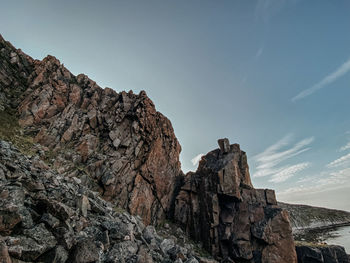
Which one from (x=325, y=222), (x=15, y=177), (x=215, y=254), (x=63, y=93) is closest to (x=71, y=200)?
(x=15, y=177)

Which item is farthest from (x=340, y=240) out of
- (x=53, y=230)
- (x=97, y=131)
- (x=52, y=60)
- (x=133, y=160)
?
(x=52, y=60)

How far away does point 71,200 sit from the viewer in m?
8.23

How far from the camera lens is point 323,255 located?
26172 millimetres

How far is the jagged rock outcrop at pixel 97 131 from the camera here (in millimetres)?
25875

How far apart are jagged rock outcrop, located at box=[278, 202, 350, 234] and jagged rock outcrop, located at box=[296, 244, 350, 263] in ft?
242

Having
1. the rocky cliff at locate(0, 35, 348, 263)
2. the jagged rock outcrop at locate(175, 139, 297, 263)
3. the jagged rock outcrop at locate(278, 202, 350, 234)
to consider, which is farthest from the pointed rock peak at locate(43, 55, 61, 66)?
the jagged rock outcrop at locate(278, 202, 350, 234)

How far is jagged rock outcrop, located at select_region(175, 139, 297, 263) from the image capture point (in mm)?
24016

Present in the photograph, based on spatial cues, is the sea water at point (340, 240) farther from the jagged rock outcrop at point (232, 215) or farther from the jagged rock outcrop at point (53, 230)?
the jagged rock outcrop at point (53, 230)

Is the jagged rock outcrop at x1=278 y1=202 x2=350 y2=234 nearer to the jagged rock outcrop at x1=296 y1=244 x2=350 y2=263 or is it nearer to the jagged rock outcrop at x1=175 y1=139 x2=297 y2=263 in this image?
the jagged rock outcrop at x1=296 y1=244 x2=350 y2=263

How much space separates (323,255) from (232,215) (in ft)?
50.2

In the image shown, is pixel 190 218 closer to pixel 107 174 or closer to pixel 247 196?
pixel 247 196

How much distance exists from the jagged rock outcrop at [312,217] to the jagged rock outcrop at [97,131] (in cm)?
9148

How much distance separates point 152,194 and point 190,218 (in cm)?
871

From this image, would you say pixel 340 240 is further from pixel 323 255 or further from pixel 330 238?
pixel 323 255
